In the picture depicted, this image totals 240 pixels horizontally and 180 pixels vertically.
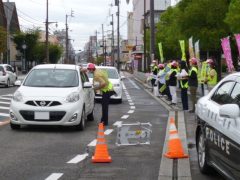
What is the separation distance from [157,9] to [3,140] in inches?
4327

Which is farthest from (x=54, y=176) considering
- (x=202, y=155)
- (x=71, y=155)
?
(x=202, y=155)

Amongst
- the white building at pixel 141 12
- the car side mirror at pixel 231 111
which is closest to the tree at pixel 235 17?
the car side mirror at pixel 231 111

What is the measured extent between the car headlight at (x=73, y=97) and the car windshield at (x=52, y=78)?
71 cm

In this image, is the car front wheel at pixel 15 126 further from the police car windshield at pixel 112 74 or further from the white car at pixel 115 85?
the police car windshield at pixel 112 74

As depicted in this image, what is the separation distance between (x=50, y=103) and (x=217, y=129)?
20.1 feet

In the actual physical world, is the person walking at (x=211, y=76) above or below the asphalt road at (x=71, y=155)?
above

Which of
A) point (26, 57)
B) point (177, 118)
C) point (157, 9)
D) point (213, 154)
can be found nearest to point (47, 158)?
point (213, 154)

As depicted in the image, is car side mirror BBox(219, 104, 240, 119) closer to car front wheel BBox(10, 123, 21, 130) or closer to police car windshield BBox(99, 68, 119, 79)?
car front wheel BBox(10, 123, 21, 130)

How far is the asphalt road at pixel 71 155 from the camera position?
770 centimetres

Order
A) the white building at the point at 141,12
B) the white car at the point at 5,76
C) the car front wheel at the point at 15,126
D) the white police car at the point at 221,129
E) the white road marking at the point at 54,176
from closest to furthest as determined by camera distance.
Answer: the white police car at the point at 221,129 < the white road marking at the point at 54,176 < the car front wheel at the point at 15,126 < the white car at the point at 5,76 < the white building at the point at 141,12

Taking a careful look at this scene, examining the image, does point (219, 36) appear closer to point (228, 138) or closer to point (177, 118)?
point (177, 118)

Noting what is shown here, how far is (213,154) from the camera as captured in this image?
6.93 meters

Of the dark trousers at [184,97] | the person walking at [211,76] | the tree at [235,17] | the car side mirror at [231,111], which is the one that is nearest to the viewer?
the car side mirror at [231,111]

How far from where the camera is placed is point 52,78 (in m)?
13.5
